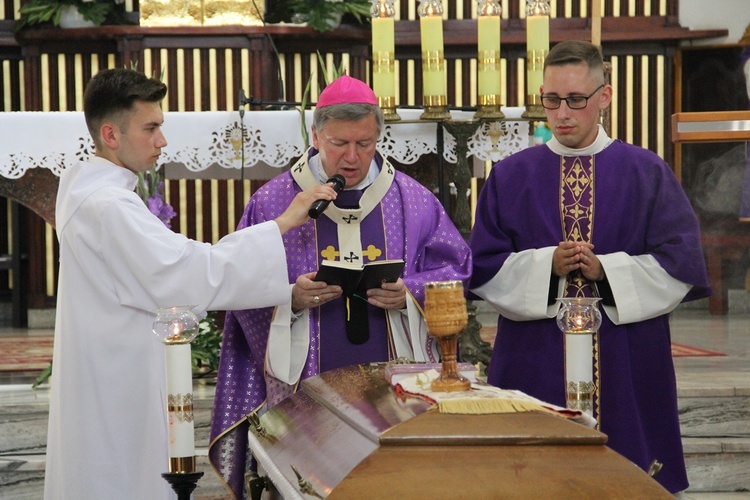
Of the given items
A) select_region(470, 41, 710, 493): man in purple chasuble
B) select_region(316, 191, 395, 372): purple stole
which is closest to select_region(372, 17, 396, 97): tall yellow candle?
select_region(470, 41, 710, 493): man in purple chasuble

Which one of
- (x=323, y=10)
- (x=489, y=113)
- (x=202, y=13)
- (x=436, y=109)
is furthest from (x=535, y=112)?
(x=202, y=13)

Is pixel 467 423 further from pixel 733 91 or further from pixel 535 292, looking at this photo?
pixel 733 91

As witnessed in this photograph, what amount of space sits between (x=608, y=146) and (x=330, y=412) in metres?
1.56

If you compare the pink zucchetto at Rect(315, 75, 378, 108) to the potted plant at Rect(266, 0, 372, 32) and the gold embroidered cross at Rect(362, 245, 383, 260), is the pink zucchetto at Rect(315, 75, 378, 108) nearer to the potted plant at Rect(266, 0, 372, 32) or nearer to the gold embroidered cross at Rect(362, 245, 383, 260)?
the gold embroidered cross at Rect(362, 245, 383, 260)

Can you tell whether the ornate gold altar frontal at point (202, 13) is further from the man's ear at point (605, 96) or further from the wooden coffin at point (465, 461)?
the wooden coffin at point (465, 461)

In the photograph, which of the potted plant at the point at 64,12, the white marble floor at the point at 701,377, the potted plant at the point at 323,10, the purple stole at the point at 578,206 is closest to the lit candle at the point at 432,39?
the purple stole at the point at 578,206

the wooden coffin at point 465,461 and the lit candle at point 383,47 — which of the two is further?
the lit candle at point 383,47

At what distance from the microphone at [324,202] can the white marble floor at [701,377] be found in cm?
201

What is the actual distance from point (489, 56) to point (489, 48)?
1.5 inches

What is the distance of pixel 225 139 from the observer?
5449 mm

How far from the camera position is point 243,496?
12.2 ft

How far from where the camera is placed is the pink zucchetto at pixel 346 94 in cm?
352

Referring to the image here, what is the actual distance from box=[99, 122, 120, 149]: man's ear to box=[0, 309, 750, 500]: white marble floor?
207 centimetres

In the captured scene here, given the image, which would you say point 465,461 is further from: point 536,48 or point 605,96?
point 536,48
